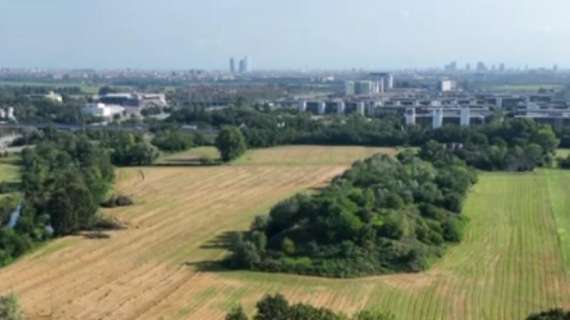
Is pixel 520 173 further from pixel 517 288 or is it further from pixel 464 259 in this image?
pixel 517 288

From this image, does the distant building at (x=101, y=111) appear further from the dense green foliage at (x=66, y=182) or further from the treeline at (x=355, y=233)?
the treeline at (x=355, y=233)

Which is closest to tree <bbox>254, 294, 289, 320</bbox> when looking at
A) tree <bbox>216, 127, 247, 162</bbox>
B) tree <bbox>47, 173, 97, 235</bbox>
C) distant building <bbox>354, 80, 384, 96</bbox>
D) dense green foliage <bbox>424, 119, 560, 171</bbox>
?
tree <bbox>47, 173, 97, 235</bbox>

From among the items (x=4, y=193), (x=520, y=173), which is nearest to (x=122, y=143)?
(x=4, y=193)

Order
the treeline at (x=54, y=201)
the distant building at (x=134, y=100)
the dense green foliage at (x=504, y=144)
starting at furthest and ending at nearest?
the distant building at (x=134, y=100) < the dense green foliage at (x=504, y=144) < the treeline at (x=54, y=201)

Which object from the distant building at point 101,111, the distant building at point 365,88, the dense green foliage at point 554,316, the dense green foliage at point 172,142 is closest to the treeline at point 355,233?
the dense green foliage at point 554,316

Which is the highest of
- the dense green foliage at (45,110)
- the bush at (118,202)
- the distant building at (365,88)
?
the bush at (118,202)

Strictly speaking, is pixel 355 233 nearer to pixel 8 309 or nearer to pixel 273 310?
pixel 273 310

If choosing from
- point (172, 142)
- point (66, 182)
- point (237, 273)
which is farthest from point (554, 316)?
point (172, 142)
